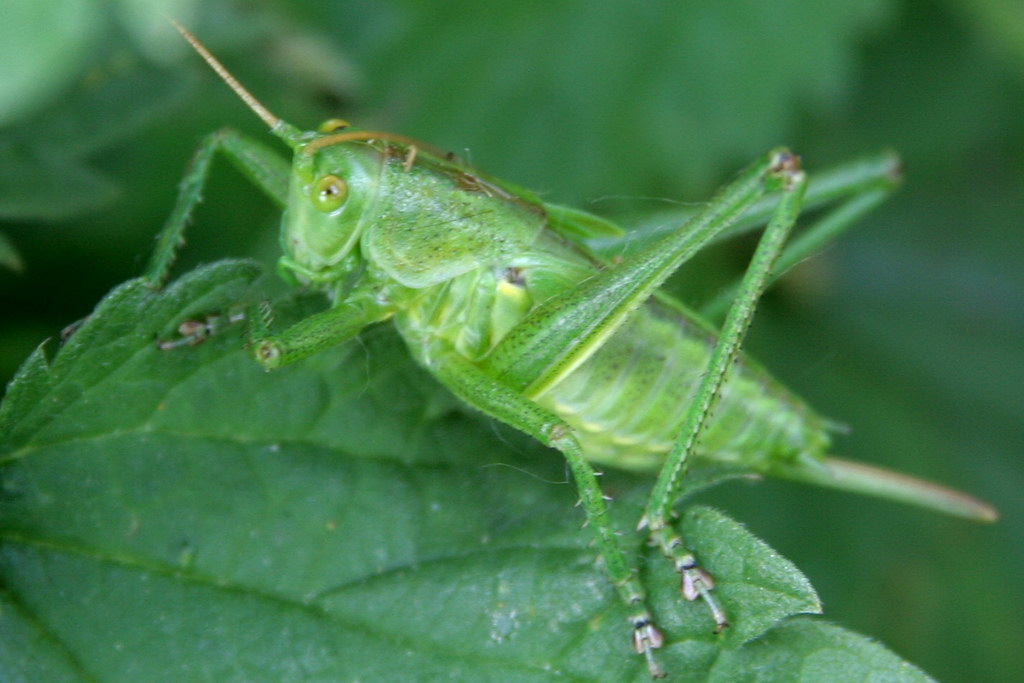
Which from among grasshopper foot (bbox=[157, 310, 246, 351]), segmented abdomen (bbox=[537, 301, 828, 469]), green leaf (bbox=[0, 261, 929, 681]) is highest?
segmented abdomen (bbox=[537, 301, 828, 469])

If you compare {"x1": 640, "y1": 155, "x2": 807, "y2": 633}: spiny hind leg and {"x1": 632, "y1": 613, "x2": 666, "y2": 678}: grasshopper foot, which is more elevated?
{"x1": 640, "y1": 155, "x2": 807, "y2": 633}: spiny hind leg

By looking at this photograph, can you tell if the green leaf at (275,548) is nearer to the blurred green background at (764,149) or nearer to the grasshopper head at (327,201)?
the grasshopper head at (327,201)

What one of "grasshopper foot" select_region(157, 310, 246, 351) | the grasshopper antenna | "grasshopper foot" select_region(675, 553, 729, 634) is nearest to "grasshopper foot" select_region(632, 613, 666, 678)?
"grasshopper foot" select_region(675, 553, 729, 634)

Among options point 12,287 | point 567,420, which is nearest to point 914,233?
point 567,420

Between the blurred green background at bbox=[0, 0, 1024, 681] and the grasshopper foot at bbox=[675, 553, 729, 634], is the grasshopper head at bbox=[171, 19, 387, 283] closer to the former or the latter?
the blurred green background at bbox=[0, 0, 1024, 681]

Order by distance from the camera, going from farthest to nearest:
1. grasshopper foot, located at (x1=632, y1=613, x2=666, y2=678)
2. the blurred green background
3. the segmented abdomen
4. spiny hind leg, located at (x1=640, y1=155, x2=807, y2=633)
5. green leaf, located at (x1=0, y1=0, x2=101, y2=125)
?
1. the blurred green background
2. the segmented abdomen
3. spiny hind leg, located at (x1=640, y1=155, x2=807, y2=633)
4. grasshopper foot, located at (x1=632, y1=613, x2=666, y2=678)
5. green leaf, located at (x1=0, y1=0, x2=101, y2=125)

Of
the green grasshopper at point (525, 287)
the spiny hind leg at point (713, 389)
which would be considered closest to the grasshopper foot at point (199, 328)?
the green grasshopper at point (525, 287)

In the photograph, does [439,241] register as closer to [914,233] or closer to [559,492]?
[559,492]
